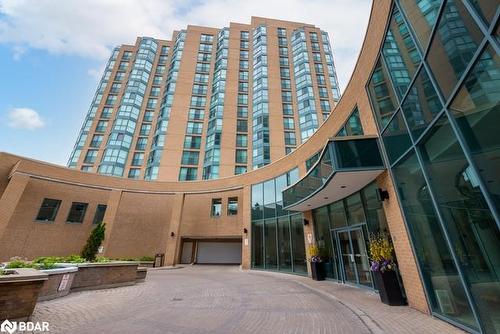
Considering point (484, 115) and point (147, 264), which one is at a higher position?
point (484, 115)

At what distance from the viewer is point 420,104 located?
5336 mm

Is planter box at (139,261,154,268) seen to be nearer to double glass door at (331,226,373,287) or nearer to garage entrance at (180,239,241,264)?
garage entrance at (180,239,241,264)

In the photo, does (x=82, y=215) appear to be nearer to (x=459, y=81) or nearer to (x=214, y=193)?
(x=214, y=193)

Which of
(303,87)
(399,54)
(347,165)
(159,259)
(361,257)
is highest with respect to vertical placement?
(303,87)

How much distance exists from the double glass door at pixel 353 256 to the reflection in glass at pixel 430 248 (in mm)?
3242

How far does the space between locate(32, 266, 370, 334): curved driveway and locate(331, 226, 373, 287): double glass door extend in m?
2.25

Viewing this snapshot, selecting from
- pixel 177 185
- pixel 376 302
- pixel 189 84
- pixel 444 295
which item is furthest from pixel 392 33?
pixel 189 84

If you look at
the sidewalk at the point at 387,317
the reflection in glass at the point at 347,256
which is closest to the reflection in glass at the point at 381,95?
the sidewalk at the point at 387,317

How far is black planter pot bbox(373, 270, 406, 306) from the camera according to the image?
6.32 m

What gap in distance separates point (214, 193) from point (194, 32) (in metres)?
39.8

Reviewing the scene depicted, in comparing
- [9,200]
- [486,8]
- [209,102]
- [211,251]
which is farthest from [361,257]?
[209,102]

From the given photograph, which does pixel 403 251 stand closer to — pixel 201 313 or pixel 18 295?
pixel 201 313

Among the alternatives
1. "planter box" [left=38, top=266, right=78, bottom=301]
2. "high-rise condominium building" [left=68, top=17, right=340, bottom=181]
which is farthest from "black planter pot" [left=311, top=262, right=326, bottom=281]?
"high-rise condominium building" [left=68, top=17, right=340, bottom=181]

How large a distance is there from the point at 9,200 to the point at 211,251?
17.7 meters
